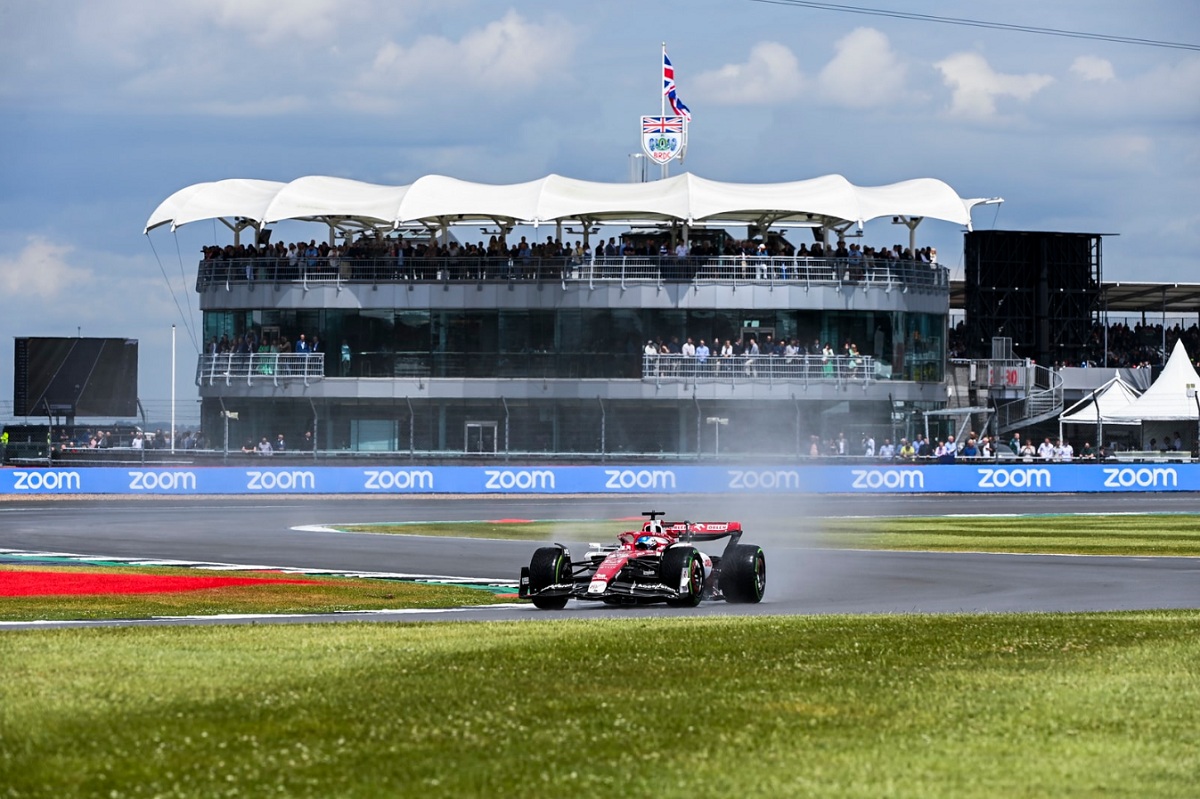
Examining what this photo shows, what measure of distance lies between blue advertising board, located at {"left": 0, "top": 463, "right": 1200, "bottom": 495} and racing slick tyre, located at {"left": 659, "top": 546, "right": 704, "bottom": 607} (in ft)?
110

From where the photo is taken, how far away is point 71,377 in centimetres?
6075

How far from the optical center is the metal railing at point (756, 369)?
61.2 metres

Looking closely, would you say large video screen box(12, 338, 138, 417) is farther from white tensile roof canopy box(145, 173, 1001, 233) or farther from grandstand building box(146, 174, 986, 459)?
white tensile roof canopy box(145, 173, 1001, 233)

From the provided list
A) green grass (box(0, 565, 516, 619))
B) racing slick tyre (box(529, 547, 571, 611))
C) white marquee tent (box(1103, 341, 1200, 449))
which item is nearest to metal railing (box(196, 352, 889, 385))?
white marquee tent (box(1103, 341, 1200, 449))

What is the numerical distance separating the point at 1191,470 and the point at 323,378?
33.2 metres

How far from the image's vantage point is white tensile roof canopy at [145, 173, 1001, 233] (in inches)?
2502

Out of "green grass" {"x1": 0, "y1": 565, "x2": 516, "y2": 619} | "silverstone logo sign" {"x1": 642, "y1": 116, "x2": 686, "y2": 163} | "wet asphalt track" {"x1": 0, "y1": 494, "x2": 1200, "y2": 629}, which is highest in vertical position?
"silverstone logo sign" {"x1": 642, "y1": 116, "x2": 686, "y2": 163}

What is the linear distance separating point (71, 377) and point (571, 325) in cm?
1948

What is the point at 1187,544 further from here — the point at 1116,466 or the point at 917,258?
the point at 917,258

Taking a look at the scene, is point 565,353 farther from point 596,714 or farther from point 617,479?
point 596,714

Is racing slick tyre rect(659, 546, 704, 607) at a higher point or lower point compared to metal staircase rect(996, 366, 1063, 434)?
lower

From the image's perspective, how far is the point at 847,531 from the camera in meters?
36.5

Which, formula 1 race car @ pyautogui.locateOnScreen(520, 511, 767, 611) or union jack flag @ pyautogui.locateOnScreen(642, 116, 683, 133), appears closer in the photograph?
formula 1 race car @ pyautogui.locateOnScreen(520, 511, 767, 611)

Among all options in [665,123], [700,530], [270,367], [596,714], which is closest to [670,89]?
[665,123]
